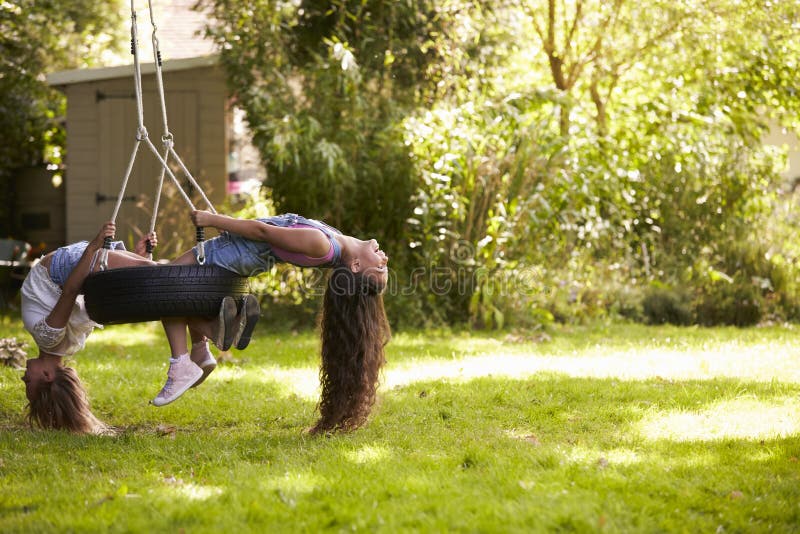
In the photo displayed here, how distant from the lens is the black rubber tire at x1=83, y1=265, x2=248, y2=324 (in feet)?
13.4

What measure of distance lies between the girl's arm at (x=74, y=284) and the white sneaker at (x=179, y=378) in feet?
1.89

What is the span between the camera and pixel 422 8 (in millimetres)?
9305

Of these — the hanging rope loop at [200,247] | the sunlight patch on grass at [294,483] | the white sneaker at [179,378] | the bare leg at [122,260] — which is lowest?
the sunlight patch on grass at [294,483]

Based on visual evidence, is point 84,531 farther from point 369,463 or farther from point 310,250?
point 310,250

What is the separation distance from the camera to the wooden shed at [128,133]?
10.5 meters

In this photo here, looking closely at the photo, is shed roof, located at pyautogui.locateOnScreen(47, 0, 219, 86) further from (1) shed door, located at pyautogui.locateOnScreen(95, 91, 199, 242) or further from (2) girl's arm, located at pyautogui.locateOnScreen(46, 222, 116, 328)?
(2) girl's arm, located at pyautogui.locateOnScreen(46, 222, 116, 328)

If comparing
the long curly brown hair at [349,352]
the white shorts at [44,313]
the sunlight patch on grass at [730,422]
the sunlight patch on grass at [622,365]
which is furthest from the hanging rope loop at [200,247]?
the sunlight patch on grass at [730,422]

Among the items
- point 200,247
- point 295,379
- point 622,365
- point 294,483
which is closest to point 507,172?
point 622,365

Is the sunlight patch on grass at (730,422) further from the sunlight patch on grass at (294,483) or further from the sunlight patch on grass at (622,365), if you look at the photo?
the sunlight patch on grass at (294,483)

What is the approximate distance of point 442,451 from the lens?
4121mm

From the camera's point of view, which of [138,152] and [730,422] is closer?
[730,422]

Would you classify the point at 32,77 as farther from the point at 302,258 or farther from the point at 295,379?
the point at 302,258

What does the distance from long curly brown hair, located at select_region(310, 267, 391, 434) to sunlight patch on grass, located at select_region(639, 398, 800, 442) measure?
1.34 m

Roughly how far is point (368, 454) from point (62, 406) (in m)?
1.68
